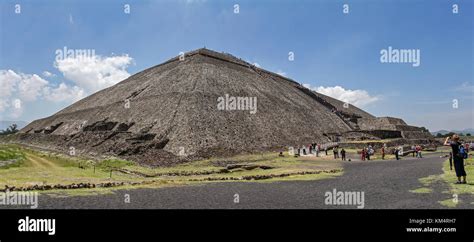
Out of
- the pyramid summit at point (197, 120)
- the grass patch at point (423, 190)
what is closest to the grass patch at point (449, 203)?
the grass patch at point (423, 190)

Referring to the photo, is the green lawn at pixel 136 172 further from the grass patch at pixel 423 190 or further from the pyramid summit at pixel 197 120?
the grass patch at pixel 423 190

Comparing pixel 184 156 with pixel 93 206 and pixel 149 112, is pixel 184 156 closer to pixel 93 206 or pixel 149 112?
pixel 149 112

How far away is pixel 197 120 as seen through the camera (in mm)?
46531

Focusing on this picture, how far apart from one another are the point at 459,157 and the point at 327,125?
53.6 metres

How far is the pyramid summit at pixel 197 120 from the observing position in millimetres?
42062

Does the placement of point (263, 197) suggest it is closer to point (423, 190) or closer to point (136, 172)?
point (423, 190)

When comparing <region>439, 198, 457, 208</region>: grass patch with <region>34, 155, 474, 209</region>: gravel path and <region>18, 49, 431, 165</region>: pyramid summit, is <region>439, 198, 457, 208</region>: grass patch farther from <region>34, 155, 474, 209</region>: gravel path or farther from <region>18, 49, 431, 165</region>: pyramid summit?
<region>18, 49, 431, 165</region>: pyramid summit

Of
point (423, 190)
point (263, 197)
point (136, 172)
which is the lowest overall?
point (136, 172)

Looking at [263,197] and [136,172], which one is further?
[136,172]

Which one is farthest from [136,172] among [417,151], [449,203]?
[417,151]

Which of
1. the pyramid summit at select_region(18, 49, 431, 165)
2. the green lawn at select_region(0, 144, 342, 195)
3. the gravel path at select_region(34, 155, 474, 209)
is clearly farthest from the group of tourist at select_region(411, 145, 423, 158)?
the gravel path at select_region(34, 155, 474, 209)

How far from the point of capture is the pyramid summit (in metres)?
42.1

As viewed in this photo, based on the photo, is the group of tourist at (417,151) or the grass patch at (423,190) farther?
the group of tourist at (417,151)
